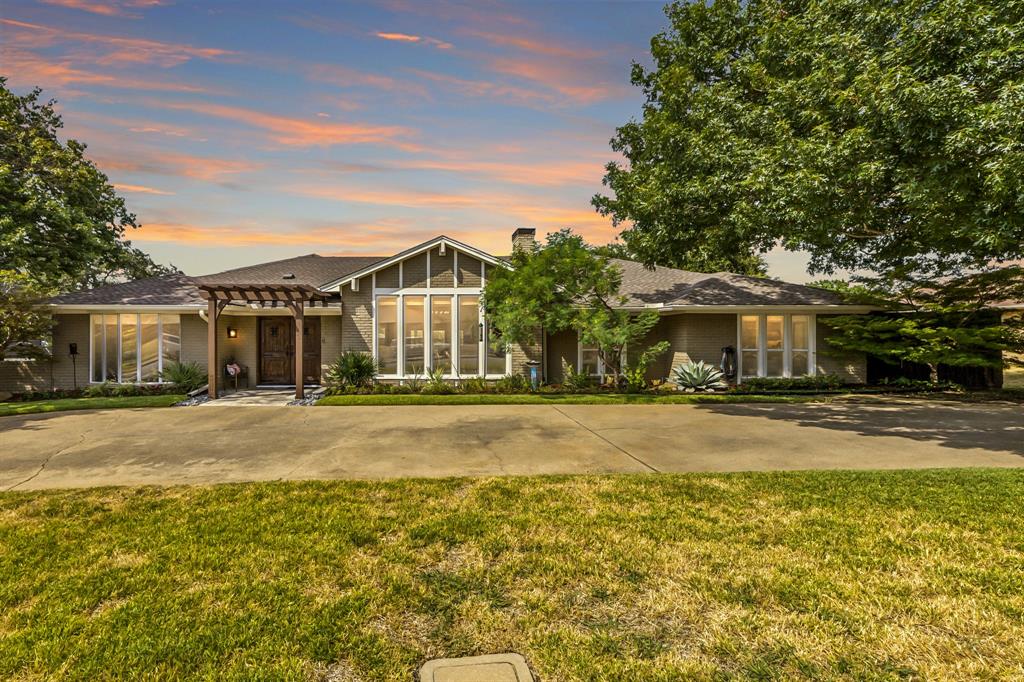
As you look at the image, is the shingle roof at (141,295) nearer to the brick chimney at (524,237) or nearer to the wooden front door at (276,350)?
the wooden front door at (276,350)

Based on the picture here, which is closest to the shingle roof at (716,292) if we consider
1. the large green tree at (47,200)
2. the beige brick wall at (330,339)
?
the beige brick wall at (330,339)

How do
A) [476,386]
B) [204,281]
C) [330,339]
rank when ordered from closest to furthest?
[476,386] → [330,339] → [204,281]

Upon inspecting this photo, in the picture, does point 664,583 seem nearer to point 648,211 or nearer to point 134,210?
point 648,211

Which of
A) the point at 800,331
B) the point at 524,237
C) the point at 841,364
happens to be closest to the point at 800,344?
the point at 800,331

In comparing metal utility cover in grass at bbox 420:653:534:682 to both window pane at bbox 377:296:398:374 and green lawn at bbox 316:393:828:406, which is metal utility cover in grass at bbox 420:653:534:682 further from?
window pane at bbox 377:296:398:374

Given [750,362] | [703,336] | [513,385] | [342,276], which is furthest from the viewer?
[342,276]

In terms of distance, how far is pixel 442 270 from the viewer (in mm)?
14234

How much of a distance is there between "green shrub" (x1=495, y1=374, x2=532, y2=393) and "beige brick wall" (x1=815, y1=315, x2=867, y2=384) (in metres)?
9.93

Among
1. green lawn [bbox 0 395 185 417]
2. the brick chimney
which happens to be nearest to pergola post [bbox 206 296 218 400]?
green lawn [bbox 0 395 185 417]

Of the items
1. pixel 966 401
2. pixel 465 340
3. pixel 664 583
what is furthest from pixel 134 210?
pixel 966 401

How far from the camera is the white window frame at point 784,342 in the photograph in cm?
1512

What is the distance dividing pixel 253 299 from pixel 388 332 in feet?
12.7

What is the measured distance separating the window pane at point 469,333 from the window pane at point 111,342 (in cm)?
1052

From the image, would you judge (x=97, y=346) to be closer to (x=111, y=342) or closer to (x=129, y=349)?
(x=111, y=342)
